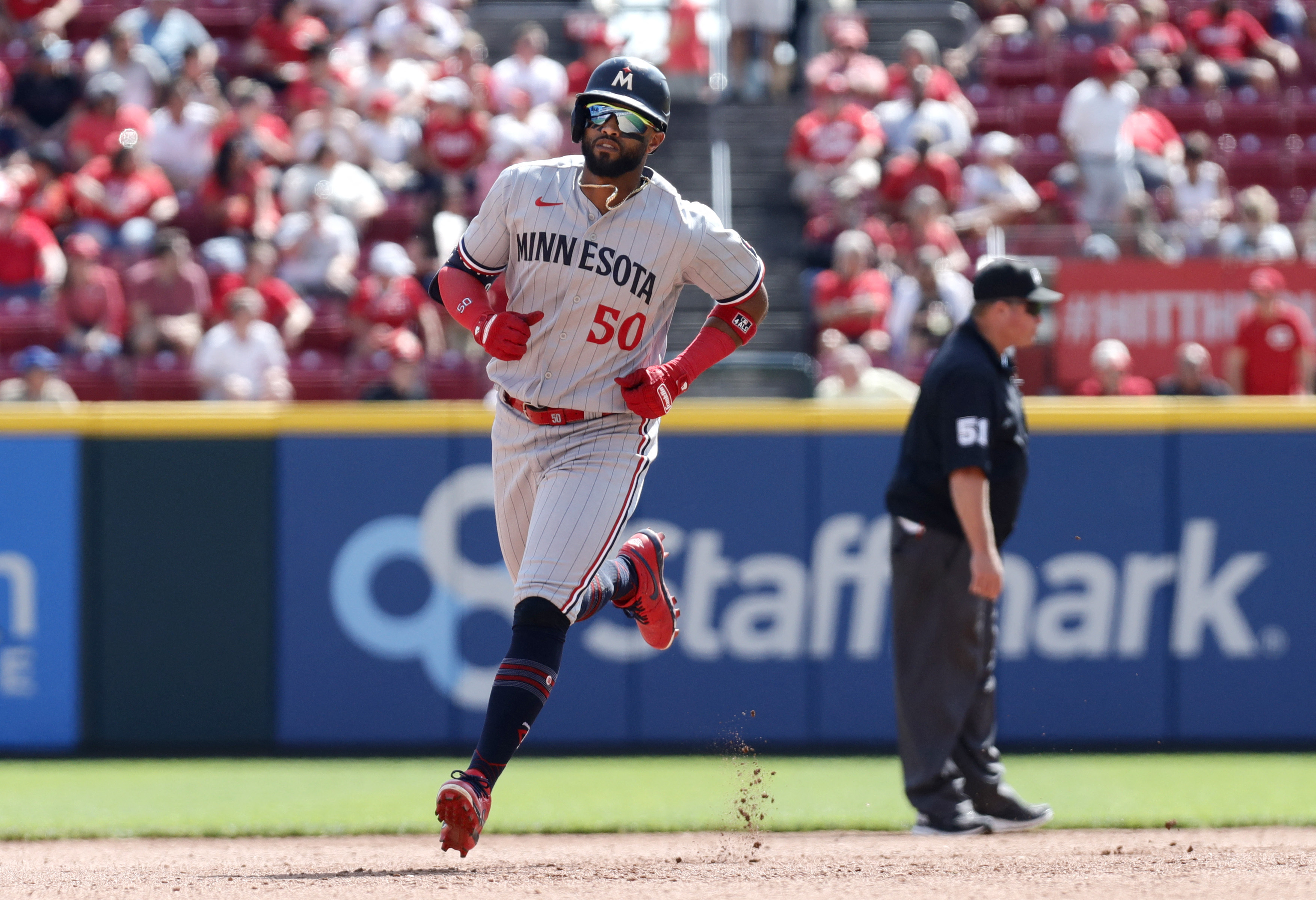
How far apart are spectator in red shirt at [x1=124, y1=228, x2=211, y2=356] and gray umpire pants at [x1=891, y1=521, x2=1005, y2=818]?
5.54 m

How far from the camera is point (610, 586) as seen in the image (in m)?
4.96

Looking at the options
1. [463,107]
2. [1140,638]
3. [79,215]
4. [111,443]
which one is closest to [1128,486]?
[1140,638]

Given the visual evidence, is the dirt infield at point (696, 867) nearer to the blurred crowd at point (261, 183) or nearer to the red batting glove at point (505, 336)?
the red batting glove at point (505, 336)

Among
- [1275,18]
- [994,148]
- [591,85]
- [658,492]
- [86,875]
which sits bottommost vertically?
[86,875]

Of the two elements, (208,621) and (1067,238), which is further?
(1067,238)

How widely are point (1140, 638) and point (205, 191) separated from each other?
22.4ft

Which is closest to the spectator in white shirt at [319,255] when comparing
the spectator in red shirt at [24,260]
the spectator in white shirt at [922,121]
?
the spectator in red shirt at [24,260]

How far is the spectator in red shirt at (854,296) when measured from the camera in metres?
10.3

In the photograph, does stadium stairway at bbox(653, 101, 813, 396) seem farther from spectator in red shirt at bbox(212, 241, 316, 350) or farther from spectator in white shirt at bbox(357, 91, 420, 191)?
spectator in red shirt at bbox(212, 241, 316, 350)

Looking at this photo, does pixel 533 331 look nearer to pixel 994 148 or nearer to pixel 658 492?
pixel 658 492

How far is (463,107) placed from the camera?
39.8ft

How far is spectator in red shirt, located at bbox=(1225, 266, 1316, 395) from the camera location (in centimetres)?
946

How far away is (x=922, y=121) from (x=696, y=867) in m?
8.11

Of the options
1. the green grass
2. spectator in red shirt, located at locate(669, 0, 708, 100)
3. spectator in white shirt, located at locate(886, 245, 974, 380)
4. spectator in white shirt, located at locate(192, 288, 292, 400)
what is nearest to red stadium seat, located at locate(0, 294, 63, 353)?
spectator in white shirt, located at locate(192, 288, 292, 400)
